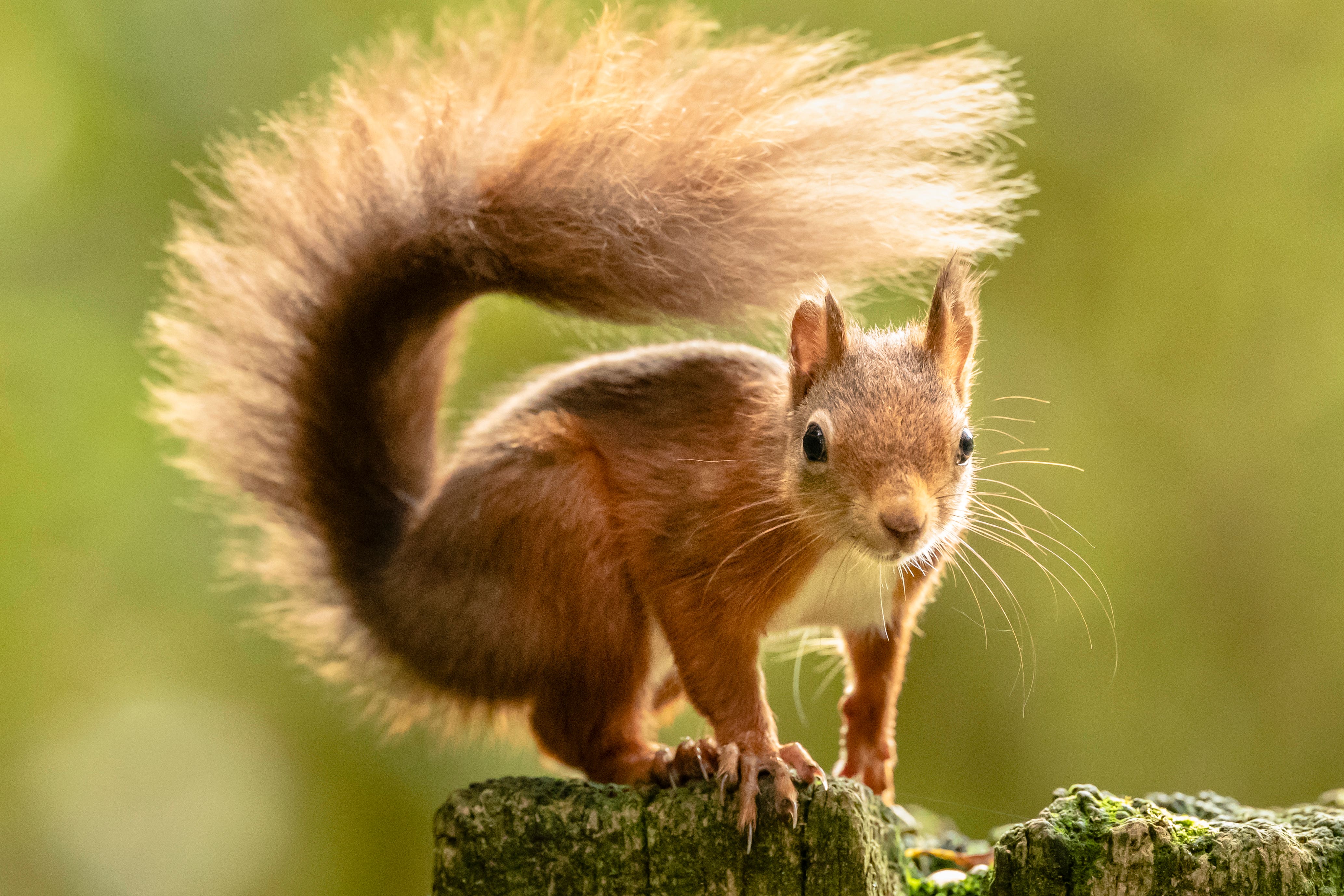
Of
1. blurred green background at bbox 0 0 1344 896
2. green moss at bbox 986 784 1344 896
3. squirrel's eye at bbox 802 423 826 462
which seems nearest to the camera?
green moss at bbox 986 784 1344 896

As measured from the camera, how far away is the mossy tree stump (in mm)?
1275

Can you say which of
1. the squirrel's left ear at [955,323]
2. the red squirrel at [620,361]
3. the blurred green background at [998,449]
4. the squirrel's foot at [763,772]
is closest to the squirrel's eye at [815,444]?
the red squirrel at [620,361]

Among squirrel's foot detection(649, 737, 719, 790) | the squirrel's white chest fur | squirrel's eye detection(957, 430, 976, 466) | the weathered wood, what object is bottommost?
the weathered wood

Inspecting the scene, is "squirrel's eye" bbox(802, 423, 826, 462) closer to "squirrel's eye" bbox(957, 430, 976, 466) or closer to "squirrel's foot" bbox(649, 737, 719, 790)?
"squirrel's eye" bbox(957, 430, 976, 466)

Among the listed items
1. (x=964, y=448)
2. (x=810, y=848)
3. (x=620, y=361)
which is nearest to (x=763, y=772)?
(x=810, y=848)

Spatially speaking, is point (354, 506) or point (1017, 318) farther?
point (1017, 318)

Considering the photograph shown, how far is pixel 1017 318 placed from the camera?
3502mm

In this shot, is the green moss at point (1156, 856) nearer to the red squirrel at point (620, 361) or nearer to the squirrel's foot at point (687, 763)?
the red squirrel at point (620, 361)

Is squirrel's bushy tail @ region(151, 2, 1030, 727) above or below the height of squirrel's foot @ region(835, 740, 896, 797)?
above

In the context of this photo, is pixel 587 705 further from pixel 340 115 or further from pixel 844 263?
pixel 340 115

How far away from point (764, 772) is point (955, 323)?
69cm

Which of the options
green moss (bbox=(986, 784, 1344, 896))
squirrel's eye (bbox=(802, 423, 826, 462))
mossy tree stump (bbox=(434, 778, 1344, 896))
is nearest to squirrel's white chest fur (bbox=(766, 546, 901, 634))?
squirrel's eye (bbox=(802, 423, 826, 462))

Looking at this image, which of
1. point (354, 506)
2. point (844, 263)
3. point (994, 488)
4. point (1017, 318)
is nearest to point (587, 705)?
point (354, 506)

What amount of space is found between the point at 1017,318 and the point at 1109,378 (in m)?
0.33
